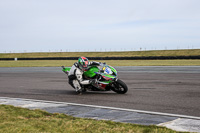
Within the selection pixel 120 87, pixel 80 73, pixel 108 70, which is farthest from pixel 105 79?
pixel 80 73

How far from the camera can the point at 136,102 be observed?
28.2 ft

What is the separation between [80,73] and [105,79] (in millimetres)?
1137

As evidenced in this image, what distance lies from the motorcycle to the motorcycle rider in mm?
155

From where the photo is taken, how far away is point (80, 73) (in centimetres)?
1086

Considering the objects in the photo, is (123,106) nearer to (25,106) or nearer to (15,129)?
(25,106)

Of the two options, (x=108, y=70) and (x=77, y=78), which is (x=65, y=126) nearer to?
(x=108, y=70)

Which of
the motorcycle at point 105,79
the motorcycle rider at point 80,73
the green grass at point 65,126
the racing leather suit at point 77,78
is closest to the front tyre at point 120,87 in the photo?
the motorcycle at point 105,79

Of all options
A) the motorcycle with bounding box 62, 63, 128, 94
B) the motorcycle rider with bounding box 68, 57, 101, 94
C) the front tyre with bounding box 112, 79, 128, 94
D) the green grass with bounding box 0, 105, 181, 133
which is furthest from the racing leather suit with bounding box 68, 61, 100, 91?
the green grass with bounding box 0, 105, 181, 133

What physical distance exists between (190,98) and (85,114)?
155 inches

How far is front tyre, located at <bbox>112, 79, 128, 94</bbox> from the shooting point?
10.4 metres

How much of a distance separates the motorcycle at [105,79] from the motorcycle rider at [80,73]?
155 millimetres

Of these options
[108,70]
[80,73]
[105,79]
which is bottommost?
[105,79]

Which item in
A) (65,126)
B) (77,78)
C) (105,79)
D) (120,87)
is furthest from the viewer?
(77,78)

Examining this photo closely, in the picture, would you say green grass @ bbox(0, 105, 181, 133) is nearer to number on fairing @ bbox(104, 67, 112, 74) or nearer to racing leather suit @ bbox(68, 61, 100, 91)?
number on fairing @ bbox(104, 67, 112, 74)
